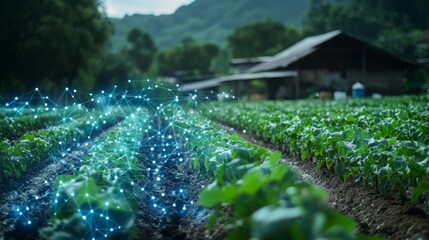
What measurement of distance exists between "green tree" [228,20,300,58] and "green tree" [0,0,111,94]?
51.4 metres

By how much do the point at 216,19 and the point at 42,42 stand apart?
167m

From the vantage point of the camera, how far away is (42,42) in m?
31.1

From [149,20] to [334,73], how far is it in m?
160

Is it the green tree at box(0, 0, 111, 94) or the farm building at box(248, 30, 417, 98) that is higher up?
the green tree at box(0, 0, 111, 94)

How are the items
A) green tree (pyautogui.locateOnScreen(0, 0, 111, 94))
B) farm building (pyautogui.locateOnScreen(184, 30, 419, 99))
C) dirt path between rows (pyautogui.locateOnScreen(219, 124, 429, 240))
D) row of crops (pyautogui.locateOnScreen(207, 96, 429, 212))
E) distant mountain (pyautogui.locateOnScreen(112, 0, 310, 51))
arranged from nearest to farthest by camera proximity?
dirt path between rows (pyautogui.locateOnScreen(219, 124, 429, 240))
row of crops (pyautogui.locateOnScreen(207, 96, 429, 212))
green tree (pyautogui.locateOnScreen(0, 0, 111, 94))
farm building (pyautogui.locateOnScreen(184, 30, 419, 99))
distant mountain (pyautogui.locateOnScreen(112, 0, 310, 51))

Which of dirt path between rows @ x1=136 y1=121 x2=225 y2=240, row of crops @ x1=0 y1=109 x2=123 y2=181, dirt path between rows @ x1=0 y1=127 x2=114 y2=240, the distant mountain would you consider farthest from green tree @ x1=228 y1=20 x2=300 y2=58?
the distant mountain

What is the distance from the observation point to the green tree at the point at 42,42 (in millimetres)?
30953

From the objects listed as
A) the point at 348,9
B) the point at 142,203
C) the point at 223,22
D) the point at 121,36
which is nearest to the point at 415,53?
the point at 348,9

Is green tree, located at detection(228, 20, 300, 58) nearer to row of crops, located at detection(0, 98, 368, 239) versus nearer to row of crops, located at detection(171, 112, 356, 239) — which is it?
row of crops, located at detection(0, 98, 368, 239)

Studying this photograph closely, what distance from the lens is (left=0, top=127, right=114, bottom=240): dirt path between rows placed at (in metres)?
5.19

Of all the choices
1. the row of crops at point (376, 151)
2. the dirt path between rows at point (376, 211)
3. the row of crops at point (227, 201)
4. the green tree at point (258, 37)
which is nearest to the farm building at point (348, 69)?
the row of crops at point (376, 151)

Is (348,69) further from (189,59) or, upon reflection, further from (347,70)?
(189,59)

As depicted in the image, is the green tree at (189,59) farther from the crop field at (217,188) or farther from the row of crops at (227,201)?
the row of crops at (227,201)

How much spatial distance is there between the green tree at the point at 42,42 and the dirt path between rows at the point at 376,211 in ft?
91.2
